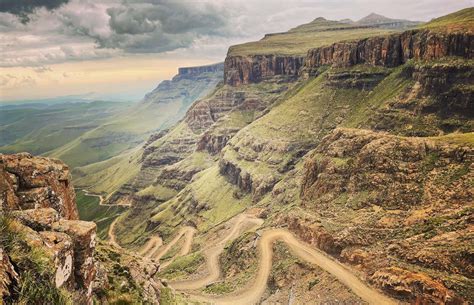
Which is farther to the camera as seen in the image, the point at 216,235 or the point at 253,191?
the point at 253,191

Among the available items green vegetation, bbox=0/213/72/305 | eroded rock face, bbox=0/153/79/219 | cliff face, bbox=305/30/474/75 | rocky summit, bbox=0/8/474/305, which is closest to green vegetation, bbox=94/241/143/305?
rocky summit, bbox=0/8/474/305

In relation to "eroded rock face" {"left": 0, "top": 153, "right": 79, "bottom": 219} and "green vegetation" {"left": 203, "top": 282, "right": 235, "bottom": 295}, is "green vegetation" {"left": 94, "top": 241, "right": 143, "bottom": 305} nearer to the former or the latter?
"eroded rock face" {"left": 0, "top": 153, "right": 79, "bottom": 219}

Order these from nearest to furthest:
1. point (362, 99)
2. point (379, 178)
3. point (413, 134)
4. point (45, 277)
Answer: point (45, 277)
point (379, 178)
point (413, 134)
point (362, 99)

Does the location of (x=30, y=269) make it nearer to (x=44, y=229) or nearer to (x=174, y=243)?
(x=44, y=229)

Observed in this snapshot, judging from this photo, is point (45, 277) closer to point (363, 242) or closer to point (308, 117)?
point (363, 242)

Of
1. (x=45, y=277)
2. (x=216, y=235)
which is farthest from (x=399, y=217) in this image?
(x=216, y=235)

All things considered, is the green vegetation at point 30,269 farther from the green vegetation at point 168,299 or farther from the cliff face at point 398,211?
the cliff face at point 398,211
